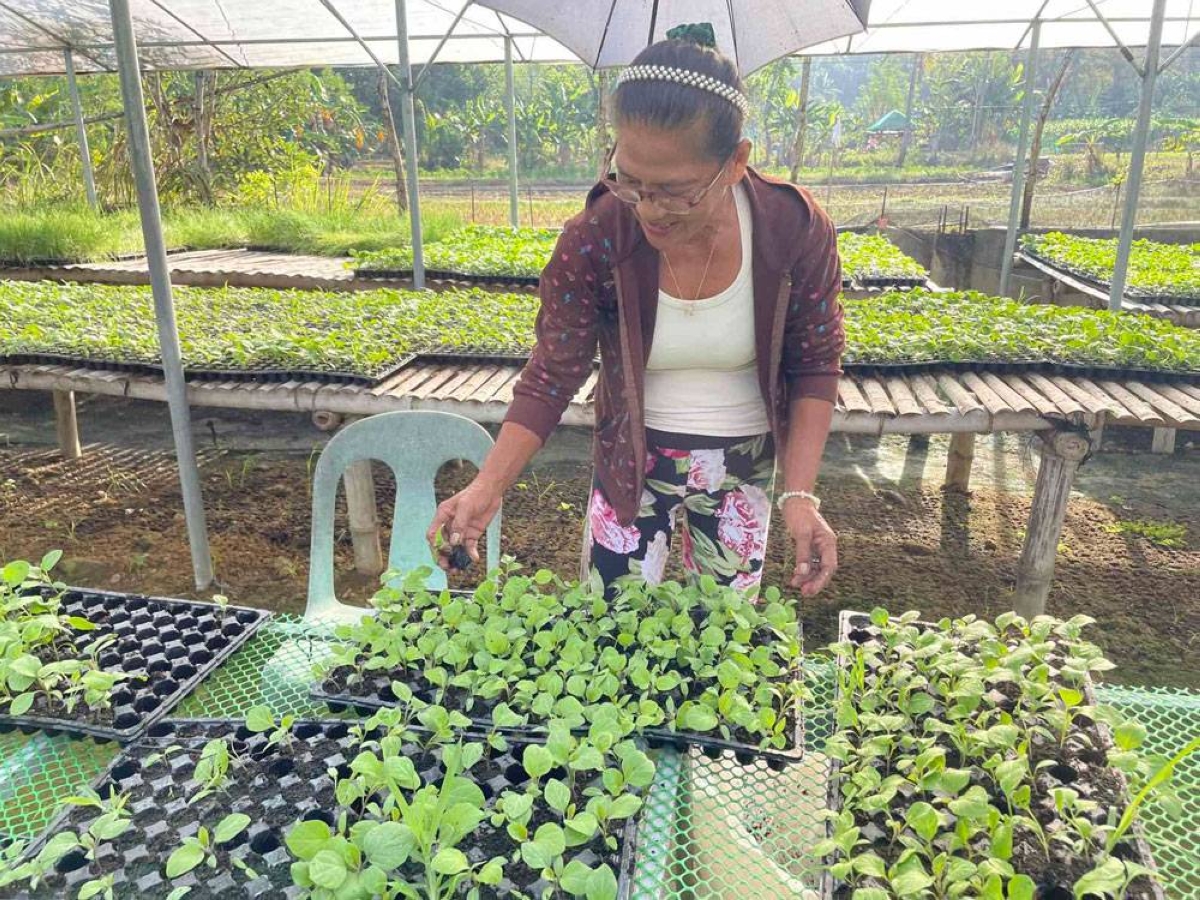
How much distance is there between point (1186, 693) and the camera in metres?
1.49

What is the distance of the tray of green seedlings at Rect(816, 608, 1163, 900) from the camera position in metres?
0.98

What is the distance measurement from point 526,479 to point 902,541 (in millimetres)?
1970

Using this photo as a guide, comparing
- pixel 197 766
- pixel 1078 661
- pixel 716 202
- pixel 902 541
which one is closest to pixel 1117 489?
pixel 902 541

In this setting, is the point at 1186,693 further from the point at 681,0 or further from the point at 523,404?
the point at 681,0

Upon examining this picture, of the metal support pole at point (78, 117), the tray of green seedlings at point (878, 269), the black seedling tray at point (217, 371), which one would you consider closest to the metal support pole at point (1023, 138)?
the tray of green seedlings at point (878, 269)

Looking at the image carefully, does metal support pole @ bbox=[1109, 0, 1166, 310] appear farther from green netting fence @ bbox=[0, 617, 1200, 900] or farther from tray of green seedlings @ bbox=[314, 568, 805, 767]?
tray of green seedlings @ bbox=[314, 568, 805, 767]

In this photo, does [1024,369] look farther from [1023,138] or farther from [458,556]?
[1023,138]

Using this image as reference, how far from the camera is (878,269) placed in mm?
5703

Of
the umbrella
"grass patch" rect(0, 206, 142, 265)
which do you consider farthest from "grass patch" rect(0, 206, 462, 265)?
the umbrella

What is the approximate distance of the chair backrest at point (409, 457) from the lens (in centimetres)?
218

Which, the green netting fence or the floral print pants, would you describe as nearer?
the green netting fence

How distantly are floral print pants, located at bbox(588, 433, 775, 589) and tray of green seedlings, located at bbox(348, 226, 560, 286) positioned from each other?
11.7 feet

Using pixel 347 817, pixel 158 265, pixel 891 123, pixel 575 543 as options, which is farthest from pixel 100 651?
pixel 891 123

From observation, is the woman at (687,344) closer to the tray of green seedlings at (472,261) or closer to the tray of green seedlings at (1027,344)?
the tray of green seedlings at (1027,344)
